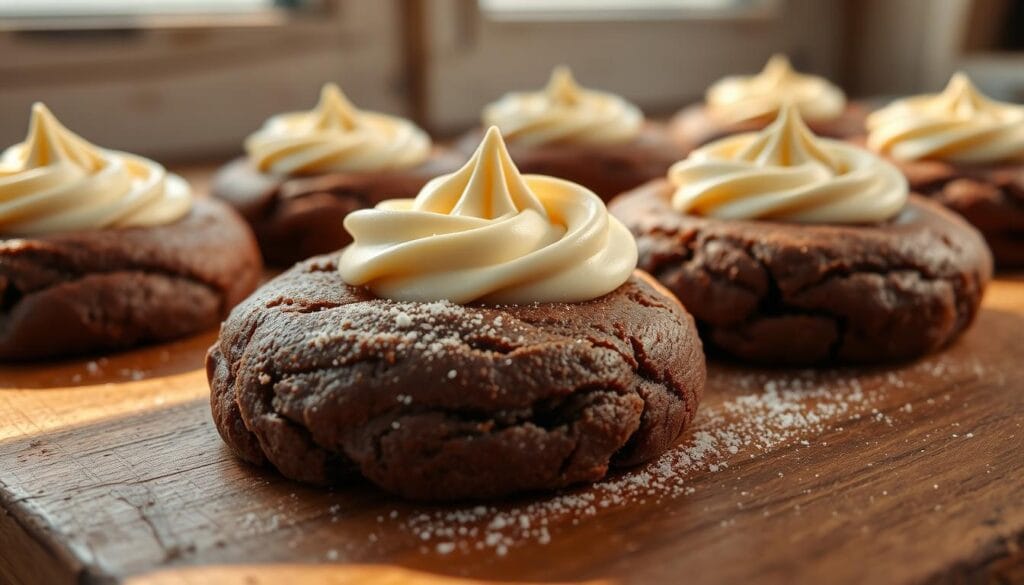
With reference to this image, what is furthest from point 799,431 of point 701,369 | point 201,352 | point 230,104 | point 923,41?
point 923,41

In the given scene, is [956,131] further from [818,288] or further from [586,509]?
[586,509]

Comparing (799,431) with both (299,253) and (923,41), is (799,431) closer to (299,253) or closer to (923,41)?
(299,253)

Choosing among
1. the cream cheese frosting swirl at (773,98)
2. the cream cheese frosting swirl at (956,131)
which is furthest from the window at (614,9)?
the cream cheese frosting swirl at (956,131)

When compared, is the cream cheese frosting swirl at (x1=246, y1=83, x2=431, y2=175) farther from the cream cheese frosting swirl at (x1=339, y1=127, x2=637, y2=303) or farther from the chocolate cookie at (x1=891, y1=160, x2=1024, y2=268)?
the chocolate cookie at (x1=891, y1=160, x2=1024, y2=268)

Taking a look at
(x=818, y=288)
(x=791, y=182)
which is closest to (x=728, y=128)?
(x=791, y=182)

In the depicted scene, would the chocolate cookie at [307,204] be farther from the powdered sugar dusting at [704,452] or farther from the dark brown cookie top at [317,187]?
the powdered sugar dusting at [704,452]
